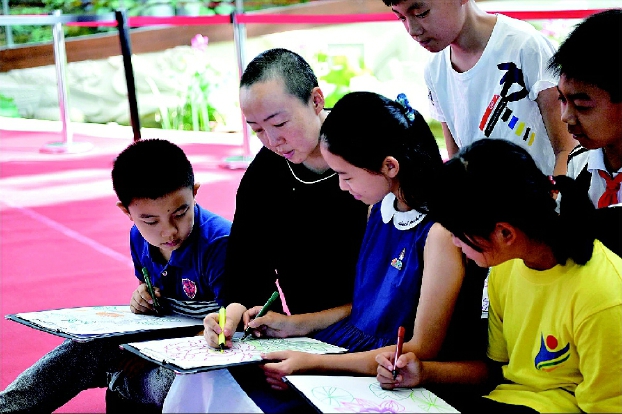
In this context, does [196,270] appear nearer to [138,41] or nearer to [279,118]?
[279,118]

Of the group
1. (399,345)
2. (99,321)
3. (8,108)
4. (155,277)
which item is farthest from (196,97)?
(399,345)

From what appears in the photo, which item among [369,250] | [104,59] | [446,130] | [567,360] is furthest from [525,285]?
[104,59]

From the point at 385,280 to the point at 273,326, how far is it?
283 mm

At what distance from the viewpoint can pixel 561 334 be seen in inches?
53.6

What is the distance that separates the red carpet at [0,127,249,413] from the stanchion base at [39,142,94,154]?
7 centimetres

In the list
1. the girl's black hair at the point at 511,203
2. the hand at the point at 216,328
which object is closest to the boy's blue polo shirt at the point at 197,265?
the hand at the point at 216,328

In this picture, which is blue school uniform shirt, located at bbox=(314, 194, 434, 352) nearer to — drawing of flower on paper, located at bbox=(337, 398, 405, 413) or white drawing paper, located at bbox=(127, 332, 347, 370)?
white drawing paper, located at bbox=(127, 332, 347, 370)

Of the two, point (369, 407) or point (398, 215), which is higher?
point (398, 215)

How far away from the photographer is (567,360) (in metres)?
1.37

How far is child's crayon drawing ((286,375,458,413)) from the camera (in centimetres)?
137

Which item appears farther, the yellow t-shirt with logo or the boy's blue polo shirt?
the boy's blue polo shirt

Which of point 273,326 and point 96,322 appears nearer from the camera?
point 273,326

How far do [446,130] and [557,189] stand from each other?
890 mm

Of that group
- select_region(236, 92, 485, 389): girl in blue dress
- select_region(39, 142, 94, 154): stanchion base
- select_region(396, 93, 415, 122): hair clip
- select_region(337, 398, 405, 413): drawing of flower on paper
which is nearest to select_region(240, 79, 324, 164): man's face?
select_region(236, 92, 485, 389): girl in blue dress
